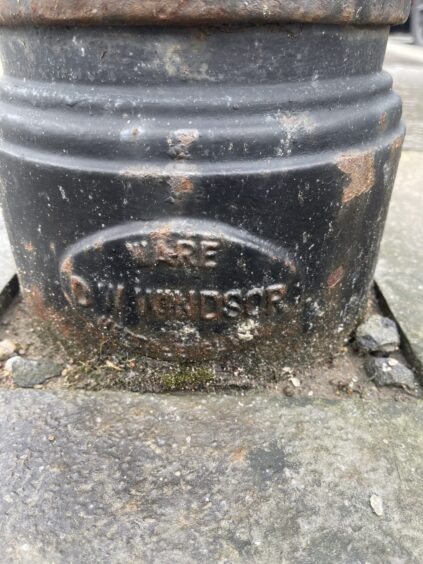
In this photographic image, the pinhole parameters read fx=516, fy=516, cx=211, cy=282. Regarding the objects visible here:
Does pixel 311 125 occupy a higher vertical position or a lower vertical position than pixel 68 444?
higher

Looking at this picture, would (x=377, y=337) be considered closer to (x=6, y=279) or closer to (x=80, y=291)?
(x=80, y=291)

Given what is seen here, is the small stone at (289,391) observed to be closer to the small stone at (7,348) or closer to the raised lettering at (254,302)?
the raised lettering at (254,302)

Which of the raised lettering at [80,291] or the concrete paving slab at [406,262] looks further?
the concrete paving slab at [406,262]

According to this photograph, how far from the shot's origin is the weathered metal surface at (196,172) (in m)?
0.95

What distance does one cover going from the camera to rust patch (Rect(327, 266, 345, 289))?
119 cm

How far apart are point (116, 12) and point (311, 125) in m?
0.41

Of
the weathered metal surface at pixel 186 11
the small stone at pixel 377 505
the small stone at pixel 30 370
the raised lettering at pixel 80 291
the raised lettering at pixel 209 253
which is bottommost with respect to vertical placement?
the small stone at pixel 30 370

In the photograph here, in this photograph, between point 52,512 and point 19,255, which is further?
point 19,255

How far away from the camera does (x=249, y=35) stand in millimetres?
924

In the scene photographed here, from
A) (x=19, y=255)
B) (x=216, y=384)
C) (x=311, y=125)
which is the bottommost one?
(x=216, y=384)

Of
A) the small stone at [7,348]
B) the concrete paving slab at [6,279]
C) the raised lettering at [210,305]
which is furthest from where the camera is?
the concrete paving slab at [6,279]

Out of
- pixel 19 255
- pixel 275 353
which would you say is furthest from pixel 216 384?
pixel 19 255

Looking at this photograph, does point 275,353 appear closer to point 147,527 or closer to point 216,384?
point 216,384

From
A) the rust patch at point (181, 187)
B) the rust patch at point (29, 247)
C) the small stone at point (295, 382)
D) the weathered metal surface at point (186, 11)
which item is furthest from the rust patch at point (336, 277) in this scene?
the rust patch at point (29, 247)
